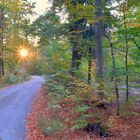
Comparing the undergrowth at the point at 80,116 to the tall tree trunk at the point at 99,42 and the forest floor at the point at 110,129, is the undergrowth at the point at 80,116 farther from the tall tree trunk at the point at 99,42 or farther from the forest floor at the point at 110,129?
the tall tree trunk at the point at 99,42

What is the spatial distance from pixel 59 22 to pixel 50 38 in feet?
4.59

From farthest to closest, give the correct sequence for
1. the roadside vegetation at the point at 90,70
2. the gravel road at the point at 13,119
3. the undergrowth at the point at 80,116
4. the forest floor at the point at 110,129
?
1. the roadside vegetation at the point at 90,70
2. the undergrowth at the point at 80,116
3. the forest floor at the point at 110,129
4. the gravel road at the point at 13,119

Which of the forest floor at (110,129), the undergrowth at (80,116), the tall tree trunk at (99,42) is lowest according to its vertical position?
the forest floor at (110,129)

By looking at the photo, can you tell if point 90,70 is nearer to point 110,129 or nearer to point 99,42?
point 99,42

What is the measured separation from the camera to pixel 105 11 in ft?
42.1

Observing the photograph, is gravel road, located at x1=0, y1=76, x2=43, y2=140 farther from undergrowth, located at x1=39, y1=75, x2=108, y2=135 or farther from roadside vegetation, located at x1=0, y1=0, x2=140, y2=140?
undergrowth, located at x1=39, y1=75, x2=108, y2=135

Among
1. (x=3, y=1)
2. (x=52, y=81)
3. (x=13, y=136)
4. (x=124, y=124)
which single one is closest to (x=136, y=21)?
(x=124, y=124)

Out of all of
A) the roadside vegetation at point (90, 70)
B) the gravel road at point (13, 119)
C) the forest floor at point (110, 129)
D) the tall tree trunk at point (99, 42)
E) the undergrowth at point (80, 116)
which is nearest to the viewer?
the gravel road at point (13, 119)

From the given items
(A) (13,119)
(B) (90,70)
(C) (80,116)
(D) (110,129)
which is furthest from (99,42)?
(A) (13,119)

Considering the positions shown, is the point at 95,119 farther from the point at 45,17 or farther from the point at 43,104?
the point at 45,17

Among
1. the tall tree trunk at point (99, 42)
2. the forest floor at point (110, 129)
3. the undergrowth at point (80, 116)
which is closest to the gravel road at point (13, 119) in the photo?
the forest floor at point (110, 129)

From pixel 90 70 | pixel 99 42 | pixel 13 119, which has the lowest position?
pixel 13 119

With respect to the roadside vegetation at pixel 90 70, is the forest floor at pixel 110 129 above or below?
below

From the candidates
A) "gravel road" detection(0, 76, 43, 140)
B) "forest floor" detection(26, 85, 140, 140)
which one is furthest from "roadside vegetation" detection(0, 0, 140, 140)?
"gravel road" detection(0, 76, 43, 140)
